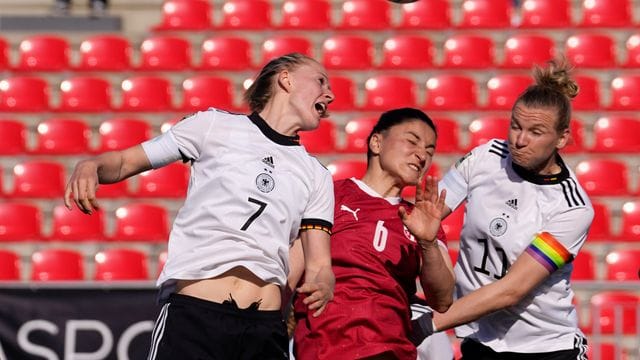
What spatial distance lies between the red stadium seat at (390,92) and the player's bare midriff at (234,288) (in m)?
6.89

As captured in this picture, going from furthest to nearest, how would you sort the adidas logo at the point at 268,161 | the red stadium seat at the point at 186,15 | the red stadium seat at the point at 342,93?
the red stadium seat at the point at 186,15 → the red stadium seat at the point at 342,93 → the adidas logo at the point at 268,161

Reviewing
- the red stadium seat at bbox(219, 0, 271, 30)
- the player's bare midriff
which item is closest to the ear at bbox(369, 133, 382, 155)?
the player's bare midriff

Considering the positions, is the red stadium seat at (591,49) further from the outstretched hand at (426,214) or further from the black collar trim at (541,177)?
the outstretched hand at (426,214)

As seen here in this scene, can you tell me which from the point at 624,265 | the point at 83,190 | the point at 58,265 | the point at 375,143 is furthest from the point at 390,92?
the point at 83,190

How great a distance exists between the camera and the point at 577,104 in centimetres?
1077

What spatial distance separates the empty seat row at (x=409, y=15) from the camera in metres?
11.9

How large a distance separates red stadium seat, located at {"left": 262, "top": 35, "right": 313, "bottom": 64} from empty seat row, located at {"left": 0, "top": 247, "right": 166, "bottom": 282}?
2857mm

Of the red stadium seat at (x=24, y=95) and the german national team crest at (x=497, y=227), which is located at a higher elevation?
the red stadium seat at (x=24, y=95)

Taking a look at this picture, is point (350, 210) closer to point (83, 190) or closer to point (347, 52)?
point (83, 190)

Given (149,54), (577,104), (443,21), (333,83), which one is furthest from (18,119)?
(577,104)

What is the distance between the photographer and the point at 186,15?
12.3m

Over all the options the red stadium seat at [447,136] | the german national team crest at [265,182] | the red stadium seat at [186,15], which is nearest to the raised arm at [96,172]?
the german national team crest at [265,182]

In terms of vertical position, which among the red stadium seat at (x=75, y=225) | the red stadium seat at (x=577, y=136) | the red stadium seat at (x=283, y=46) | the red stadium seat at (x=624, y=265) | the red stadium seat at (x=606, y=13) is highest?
the red stadium seat at (x=606, y=13)

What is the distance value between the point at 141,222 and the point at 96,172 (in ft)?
20.3
